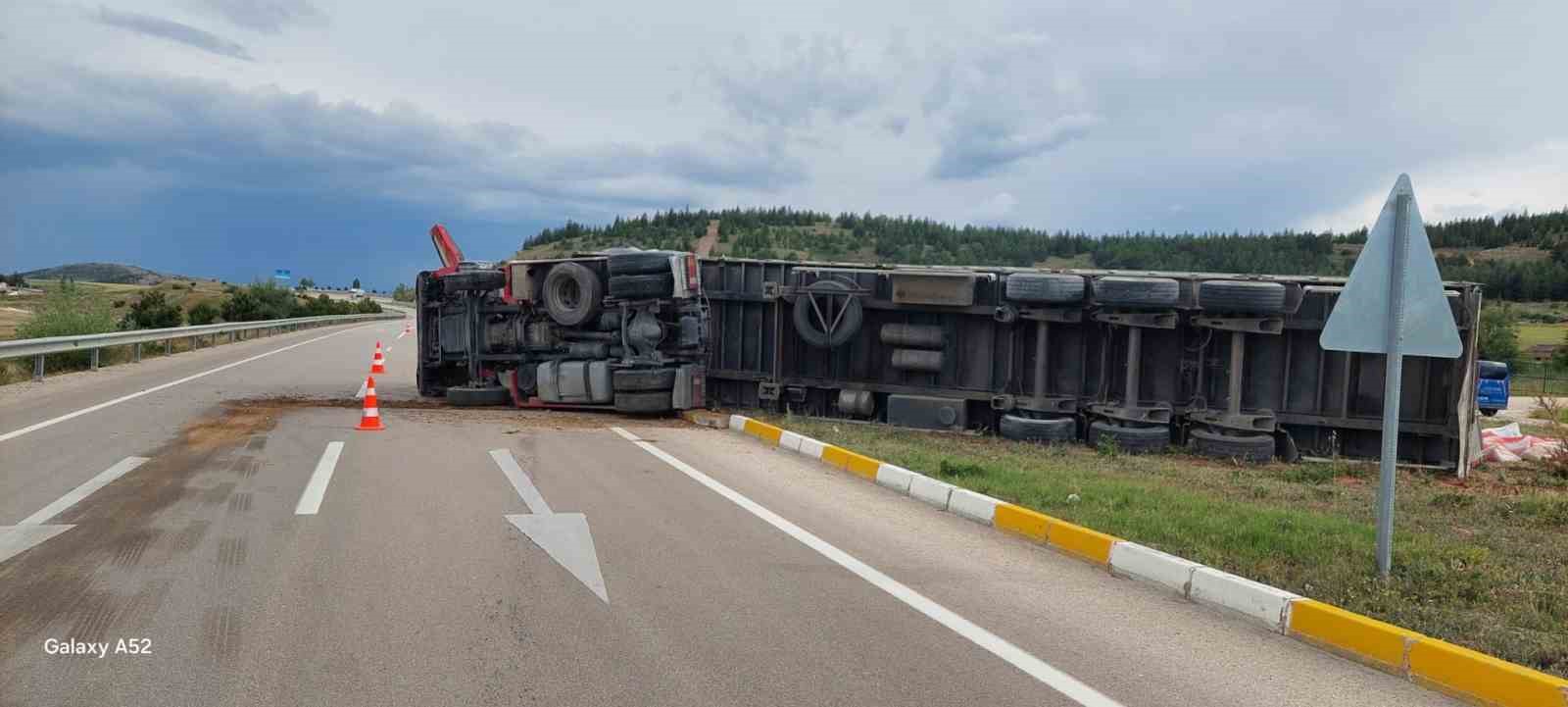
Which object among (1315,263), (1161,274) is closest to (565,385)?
(1161,274)

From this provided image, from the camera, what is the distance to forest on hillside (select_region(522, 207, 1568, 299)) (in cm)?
5678

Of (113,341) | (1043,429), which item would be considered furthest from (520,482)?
(113,341)

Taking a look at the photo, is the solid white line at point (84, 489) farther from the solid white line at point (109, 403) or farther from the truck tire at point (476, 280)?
the truck tire at point (476, 280)

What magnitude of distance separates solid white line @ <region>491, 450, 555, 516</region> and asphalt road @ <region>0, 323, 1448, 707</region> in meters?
0.08

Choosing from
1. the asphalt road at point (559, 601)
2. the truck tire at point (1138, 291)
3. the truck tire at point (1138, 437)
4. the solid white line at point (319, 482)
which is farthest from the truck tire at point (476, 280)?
the truck tire at point (1138, 437)

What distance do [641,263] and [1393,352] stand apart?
11.2 m

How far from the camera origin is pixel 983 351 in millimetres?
15273

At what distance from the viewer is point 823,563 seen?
6.83 meters

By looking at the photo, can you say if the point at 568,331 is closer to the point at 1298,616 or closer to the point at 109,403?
the point at 109,403

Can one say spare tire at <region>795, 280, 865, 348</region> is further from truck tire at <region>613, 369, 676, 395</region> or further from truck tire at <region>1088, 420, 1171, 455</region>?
truck tire at <region>1088, 420, 1171, 455</region>

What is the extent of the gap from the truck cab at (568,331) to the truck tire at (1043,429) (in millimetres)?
4914

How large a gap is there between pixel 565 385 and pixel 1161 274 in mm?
9055

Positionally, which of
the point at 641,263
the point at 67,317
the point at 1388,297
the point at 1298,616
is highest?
the point at 641,263

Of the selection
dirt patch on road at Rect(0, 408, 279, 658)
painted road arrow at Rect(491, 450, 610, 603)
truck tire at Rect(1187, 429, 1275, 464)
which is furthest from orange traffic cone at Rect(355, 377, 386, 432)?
truck tire at Rect(1187, 429, 1275, 464)
